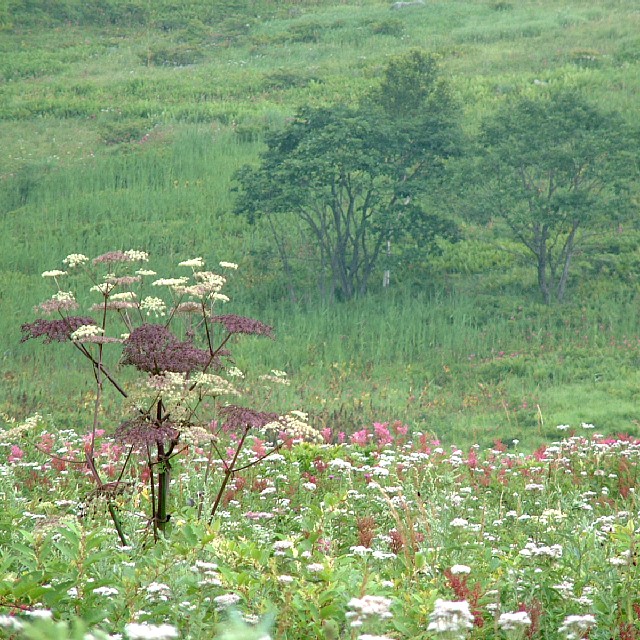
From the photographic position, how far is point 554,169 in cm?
1894

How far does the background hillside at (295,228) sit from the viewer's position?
1355 cm

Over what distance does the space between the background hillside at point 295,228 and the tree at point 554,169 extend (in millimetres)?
592

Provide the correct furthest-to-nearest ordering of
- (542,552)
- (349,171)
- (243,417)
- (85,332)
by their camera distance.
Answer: (349,171)
(243,417)
(85,332)
(542,552)

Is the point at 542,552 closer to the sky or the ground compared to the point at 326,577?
closer to the ground

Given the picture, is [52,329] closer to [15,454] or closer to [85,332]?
[85,332]

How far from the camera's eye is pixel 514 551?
4.75 m

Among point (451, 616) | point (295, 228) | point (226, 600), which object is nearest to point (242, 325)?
point (226, 600)

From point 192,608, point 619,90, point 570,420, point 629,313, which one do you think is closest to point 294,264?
point 629,313

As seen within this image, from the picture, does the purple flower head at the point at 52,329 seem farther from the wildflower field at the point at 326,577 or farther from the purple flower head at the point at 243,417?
the purple flower head at the point at 243,417

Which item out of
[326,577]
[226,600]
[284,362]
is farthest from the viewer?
[284,362]

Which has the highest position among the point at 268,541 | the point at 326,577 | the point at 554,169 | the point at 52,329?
the point at 52,329

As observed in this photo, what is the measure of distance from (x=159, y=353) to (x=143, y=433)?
1.81ft

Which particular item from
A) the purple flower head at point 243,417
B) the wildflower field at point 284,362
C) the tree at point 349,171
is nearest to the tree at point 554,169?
the wildflower field at point 284,362

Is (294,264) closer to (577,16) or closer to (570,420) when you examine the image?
(570,420)
